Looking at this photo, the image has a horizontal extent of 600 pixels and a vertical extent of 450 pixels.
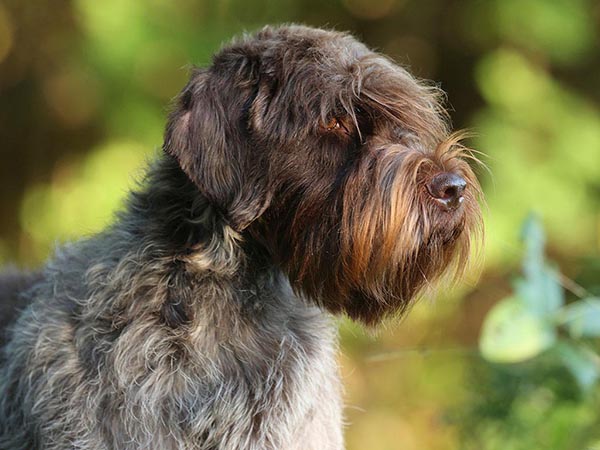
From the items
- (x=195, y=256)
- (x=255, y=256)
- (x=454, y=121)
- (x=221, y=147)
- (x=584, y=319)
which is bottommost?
(x=454, y=121)

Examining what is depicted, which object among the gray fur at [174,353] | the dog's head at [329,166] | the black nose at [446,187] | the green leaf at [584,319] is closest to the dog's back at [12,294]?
the gray fur at [174,353]

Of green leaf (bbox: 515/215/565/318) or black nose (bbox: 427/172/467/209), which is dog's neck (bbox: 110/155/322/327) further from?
green leaf (bbox: 515/215/565/318)

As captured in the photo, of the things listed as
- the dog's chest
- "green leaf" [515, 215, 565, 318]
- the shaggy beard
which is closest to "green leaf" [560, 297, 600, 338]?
"green leaf" [515, 215, 565, 318]

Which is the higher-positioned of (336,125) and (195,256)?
(336,125)

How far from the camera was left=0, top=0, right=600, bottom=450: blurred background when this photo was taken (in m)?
5.37

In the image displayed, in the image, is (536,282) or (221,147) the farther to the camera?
(536,282)

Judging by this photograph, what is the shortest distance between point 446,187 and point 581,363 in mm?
1320

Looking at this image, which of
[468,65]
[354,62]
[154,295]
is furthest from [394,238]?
[468,65]

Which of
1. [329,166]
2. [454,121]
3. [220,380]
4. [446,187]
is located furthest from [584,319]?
[454,121]

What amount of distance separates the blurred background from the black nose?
5.34 feet

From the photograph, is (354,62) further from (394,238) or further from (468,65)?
(468,65)

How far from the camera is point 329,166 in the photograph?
3.08m

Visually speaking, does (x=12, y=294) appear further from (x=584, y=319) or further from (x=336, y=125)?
(x=584, y=319)

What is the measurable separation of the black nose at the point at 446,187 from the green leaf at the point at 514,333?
0.89 m
